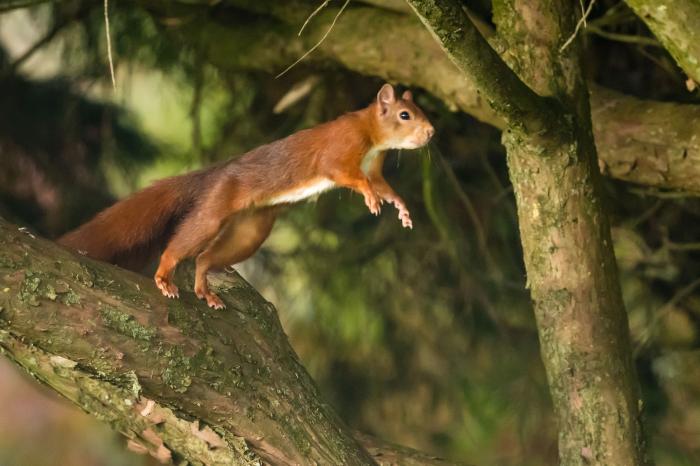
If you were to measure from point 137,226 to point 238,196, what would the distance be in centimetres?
17

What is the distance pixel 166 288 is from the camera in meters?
1.62

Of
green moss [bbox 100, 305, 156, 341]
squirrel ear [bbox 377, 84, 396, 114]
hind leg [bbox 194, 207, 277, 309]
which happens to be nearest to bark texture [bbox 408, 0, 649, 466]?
squirrel ear [bbox 377, 84, 396, 114]

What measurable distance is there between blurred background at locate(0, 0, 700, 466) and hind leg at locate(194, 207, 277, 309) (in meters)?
0.77

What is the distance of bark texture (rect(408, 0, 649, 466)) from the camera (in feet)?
6.02

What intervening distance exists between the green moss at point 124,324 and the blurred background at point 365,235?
1.14m

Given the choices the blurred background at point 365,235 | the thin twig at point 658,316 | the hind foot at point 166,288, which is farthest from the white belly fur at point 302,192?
the thin twig at point 658,316

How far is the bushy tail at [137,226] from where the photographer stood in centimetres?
180

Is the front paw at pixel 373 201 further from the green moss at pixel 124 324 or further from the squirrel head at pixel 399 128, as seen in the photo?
the green moss at pixel 124 324

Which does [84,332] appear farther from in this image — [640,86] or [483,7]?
[640,86]

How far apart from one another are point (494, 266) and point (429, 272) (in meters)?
0.23

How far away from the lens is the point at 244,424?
163cm

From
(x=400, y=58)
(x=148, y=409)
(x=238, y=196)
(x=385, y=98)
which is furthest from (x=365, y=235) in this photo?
(x=148, y=409)

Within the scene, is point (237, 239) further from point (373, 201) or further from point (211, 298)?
point (373, 201)

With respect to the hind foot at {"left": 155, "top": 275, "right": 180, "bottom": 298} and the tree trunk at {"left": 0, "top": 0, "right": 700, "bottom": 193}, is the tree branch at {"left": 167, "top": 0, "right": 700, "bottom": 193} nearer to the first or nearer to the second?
the tree trunk at {"left": 0, "top": 0, "right": 700, "bottom": 193}
